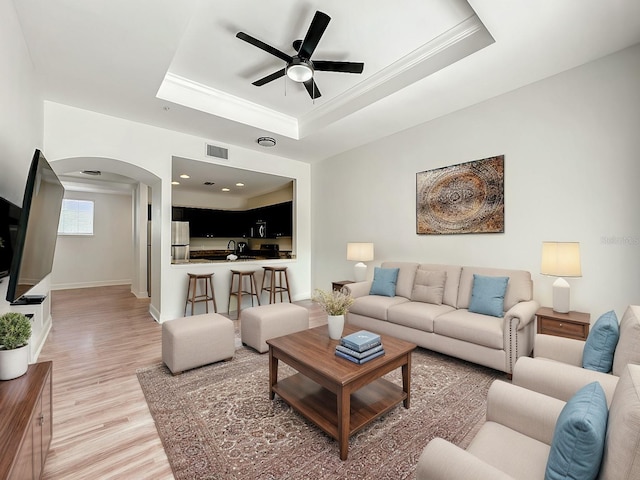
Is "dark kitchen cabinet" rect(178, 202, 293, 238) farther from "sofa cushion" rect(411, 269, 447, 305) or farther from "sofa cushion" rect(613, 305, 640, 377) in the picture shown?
"sofa cushion" rect(613, 305, 640, 377)

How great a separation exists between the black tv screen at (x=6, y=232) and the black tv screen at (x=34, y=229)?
5.2 inches

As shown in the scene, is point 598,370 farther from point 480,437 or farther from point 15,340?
point 15,340

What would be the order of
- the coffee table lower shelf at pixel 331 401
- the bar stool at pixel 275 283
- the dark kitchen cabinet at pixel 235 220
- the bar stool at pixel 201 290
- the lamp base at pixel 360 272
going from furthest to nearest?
1. the dark kitchen cabinet at pixel 235 220
2. the bar stool at pixel 275 283
3. the lamp base at pixel 360 272
4. the bar stool at pixel 201 290
5. the coffee table lower shelf at pixel 331 401

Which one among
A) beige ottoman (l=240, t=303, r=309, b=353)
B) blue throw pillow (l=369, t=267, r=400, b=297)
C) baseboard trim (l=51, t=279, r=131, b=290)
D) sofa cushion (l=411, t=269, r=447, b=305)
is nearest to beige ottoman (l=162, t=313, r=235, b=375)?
beige ottoman (l=240, t=303, r=309, b=353)

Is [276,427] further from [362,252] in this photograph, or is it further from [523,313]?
[362,252]

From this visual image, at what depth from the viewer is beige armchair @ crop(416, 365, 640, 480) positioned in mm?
757

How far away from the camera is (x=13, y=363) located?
1506 mm

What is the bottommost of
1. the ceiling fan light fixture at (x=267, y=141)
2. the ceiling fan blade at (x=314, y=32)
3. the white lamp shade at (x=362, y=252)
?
the white lamp shade at (x=362, y=252)

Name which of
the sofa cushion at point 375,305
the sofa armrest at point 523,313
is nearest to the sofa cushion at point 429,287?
the sofa cushion at point 375,305

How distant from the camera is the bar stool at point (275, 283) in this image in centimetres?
535

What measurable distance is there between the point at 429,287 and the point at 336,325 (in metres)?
1.80

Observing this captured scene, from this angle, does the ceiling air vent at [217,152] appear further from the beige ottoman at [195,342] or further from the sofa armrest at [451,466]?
the sofa armrest at [451,466]

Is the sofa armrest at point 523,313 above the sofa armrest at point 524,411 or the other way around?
above

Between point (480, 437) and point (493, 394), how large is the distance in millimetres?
224
